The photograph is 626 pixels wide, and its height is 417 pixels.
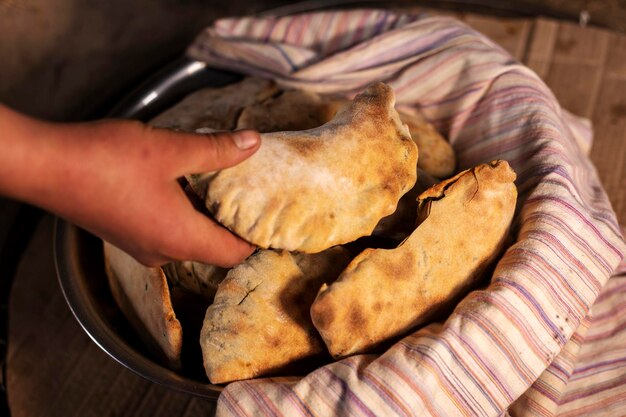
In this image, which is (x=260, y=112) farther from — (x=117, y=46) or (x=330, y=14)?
(x=117, y=46)

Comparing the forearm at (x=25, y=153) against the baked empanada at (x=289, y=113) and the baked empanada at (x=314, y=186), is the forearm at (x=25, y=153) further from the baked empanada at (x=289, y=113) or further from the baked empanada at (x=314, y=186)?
the baked empanada at (x=289, y=113)

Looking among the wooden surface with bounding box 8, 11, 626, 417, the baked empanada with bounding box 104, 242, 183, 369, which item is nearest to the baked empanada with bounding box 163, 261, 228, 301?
the baked empanada with bounding box 104, 242, 183, 369

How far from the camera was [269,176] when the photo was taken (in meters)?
0.66

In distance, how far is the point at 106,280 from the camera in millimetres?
898

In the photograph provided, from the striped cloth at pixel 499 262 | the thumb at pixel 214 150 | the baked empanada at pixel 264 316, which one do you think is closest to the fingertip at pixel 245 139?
the thumb at pixel 214 150

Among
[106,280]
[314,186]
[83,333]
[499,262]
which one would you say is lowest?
[83,333]

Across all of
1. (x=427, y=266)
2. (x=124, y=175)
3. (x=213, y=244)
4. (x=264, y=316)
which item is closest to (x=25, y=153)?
(x=124, y=175)

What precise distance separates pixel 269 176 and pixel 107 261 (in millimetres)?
329

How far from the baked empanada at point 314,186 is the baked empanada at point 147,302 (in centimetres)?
14

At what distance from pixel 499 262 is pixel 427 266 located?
0.09 m

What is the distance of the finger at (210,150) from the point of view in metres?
0.60

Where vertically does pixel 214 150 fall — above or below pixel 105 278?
above

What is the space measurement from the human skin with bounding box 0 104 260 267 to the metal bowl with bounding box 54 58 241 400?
147 mm

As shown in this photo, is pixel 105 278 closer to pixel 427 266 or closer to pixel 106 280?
pixel 106 280
